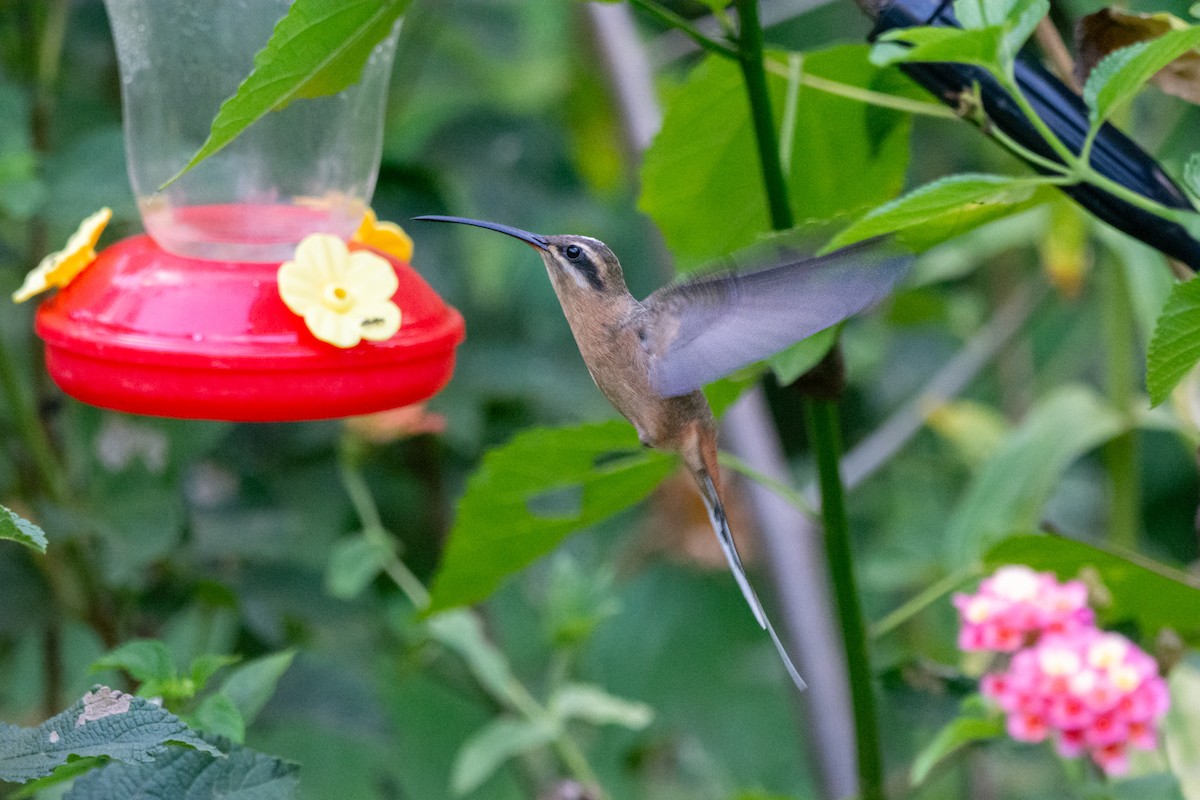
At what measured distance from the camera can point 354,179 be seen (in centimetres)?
171

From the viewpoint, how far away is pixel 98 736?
0.87 m

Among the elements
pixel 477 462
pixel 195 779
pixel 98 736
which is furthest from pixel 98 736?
pixel 477 462

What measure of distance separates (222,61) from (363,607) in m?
1.06

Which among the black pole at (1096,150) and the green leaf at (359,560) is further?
the green leaf at (359,560)

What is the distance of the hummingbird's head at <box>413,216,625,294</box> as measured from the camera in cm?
122

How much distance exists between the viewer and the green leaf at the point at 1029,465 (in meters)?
1.99

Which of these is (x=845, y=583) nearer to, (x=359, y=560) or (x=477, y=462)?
(x=359, y=560)

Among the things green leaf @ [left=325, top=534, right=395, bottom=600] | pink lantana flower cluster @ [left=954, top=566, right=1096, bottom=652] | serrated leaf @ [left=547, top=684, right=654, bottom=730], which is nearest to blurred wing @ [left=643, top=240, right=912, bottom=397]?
pink lantana flower cluster @ [left=954, top=566, right=1096, bottom=652]

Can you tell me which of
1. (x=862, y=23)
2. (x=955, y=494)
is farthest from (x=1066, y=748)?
(x=862, y=23)

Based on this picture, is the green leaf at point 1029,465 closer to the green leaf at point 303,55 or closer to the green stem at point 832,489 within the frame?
the green stem at point 832,489

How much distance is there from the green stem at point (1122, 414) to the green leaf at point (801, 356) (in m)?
1.26

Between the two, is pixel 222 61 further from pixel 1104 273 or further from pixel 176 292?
pixel 1104 273

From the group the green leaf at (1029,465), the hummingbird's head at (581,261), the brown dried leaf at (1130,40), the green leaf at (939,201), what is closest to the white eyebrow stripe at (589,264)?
the hummingbird's head at (581,261)

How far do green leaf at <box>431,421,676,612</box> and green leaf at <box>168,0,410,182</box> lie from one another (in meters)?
0.41
